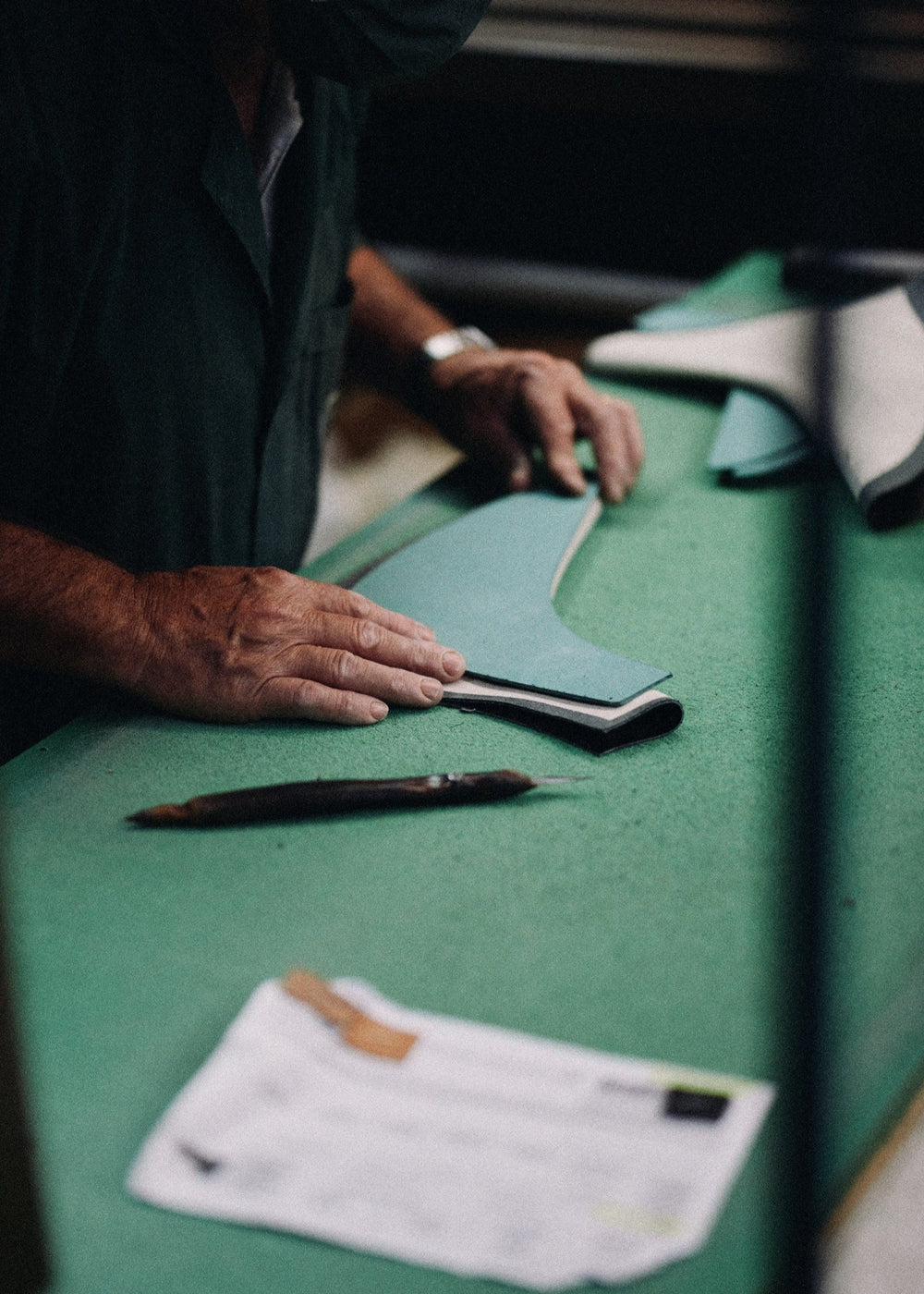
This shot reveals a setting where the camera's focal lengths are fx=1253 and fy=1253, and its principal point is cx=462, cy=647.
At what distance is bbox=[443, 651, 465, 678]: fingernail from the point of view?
1019 mm

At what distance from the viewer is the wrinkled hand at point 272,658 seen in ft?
3.24

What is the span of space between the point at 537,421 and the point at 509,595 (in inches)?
14.5

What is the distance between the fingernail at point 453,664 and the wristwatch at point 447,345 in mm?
722

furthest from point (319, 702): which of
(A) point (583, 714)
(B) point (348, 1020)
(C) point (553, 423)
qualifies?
(C) point (553, 423)

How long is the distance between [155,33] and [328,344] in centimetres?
45

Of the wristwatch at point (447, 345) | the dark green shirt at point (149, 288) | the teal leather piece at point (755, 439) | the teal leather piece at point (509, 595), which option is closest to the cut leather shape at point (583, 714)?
the teal leather piece at point (509, 595)

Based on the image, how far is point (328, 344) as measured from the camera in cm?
150

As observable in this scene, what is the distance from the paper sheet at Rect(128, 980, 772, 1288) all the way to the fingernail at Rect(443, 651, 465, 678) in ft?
1.23

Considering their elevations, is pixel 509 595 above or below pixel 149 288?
below

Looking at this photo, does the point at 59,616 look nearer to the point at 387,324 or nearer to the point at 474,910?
the point at 474,910

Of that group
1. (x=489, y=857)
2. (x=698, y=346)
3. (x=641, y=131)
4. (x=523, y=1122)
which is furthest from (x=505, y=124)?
(x=523, y=1122)

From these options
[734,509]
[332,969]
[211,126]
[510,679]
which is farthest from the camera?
[734,509]

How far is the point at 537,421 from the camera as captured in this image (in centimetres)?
145

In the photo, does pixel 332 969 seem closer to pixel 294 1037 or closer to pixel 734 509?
pixel 294 1037
